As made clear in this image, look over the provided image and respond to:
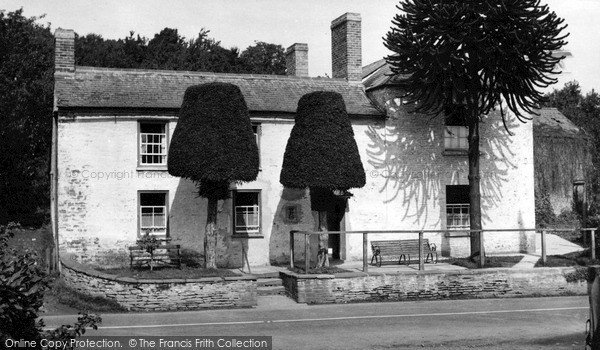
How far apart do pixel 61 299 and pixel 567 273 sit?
14.6 m

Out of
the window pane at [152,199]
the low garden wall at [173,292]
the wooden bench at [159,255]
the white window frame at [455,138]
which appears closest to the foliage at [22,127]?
the window pane at [152,199]

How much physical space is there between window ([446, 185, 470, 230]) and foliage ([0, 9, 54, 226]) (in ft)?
60.9

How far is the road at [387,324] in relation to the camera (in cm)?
1279

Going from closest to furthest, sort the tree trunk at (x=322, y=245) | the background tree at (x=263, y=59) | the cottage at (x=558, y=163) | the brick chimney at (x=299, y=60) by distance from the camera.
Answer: the tree trunk at (x=322, y=245) → the brick chimney at (x=299, y=60) → the cottage at (x=558, y=163) → the background tree at (x=263, y=59)

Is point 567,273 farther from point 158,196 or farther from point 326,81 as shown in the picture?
point 158,196

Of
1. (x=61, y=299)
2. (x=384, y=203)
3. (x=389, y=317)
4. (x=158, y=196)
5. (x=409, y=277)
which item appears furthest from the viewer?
(x=384, y=203)

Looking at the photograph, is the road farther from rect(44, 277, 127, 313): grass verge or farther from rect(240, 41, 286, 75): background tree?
rect(240, 41, 286, 75): background tree

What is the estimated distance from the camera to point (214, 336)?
13.0 meters

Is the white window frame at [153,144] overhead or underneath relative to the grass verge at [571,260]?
overhead

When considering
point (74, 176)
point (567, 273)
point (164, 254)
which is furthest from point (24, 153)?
point (567, 273)

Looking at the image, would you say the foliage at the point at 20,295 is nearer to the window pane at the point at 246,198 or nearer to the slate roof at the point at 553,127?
the window pane at the point at 246,198

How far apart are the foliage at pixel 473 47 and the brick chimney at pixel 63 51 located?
10708mm

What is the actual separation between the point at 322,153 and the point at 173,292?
6.01 m

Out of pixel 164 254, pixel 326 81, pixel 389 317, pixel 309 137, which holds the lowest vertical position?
pixel 389 317
